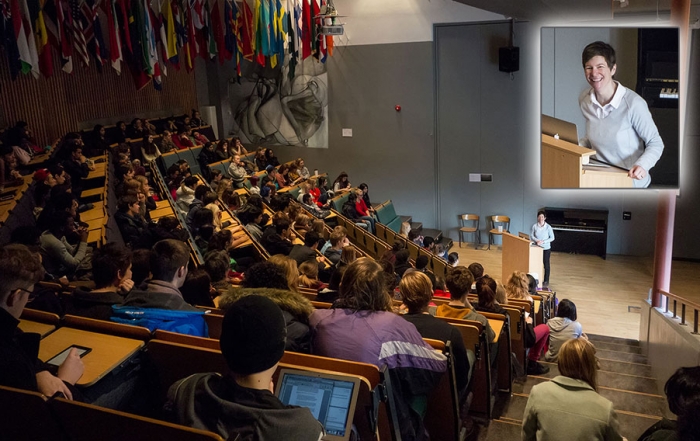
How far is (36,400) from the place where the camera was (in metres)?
1.92

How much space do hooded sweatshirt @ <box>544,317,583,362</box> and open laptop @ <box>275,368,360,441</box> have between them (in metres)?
4.19

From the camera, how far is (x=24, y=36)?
24.8 feet

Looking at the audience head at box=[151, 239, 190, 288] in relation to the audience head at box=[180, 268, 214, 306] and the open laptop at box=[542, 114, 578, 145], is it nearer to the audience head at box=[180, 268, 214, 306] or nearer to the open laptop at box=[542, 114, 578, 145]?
the audience head at box=[180, 268, 214, 306]

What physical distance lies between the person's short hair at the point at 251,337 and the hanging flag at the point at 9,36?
7.32 meters

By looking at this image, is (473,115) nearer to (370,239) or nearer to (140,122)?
(370,239)

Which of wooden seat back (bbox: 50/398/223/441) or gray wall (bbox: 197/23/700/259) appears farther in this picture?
gray wall (bbox: 197/23/700/259)

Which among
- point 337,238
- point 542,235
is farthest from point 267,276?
point 542,235

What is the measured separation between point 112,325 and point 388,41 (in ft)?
35.2

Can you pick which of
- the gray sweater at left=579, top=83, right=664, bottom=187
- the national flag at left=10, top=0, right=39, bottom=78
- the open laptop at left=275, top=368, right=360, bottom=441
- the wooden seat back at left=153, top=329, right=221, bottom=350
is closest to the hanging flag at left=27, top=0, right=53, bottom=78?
the national flag at left=10, top=0, right=39, bottom=78

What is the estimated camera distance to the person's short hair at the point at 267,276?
3.16 meters

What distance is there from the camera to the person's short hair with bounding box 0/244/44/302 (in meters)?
2.37

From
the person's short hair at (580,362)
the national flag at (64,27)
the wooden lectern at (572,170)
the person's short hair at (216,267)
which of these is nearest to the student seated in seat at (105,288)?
the person's short hair at (216,267)

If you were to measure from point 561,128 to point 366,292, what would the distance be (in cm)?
347

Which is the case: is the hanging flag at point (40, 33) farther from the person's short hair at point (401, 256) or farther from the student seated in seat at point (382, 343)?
the student seated in seat at point (382, 343)
